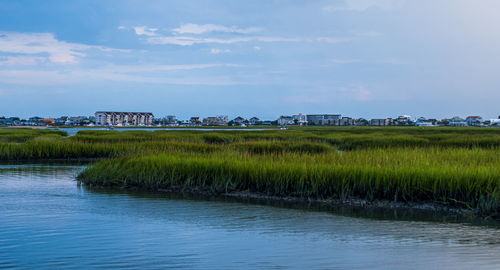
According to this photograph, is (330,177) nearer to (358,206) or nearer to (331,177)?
(331,177)

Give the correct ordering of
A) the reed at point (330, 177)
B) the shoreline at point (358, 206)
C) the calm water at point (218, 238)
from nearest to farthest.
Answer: the calm water at point (218, 238) → the shoreline at point (358, 206) → the reed at point (330, 177)

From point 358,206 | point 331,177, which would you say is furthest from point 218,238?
point 331,177

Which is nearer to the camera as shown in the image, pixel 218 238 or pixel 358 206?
pixel 218 238

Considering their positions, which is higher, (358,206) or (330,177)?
(330,177)

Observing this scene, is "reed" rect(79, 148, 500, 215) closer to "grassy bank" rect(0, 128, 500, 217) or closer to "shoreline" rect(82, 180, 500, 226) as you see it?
"grassy bank" rect(0, 128, 500, 217)

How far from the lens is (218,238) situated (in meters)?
8.94

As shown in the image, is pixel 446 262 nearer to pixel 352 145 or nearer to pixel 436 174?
pixel 436 174

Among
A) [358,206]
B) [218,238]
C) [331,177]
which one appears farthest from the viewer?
[331,177]

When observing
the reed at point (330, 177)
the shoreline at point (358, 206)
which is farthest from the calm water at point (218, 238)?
the reed at point (330, 177)

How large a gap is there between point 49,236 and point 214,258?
376 cm

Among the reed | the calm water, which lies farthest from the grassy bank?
the calm water

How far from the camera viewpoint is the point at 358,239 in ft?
29.4

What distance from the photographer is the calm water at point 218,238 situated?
295 inches

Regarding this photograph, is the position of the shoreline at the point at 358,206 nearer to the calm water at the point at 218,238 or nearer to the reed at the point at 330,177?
the reed at the point at 330,177
